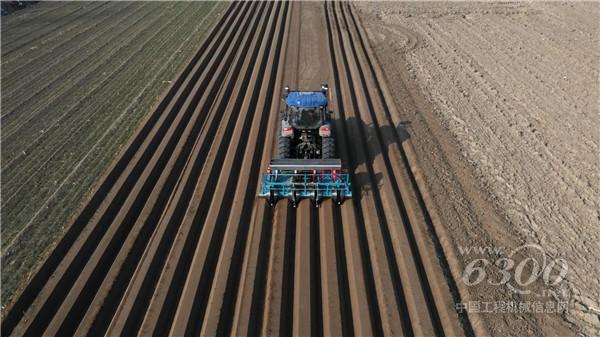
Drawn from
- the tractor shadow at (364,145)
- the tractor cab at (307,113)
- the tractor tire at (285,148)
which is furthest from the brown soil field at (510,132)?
the tractor tire at (285,148)

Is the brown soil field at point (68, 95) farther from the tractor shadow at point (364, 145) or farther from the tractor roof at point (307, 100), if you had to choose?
the tractor shadow at point (364, 145)

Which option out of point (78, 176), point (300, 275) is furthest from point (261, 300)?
point (78, 176)

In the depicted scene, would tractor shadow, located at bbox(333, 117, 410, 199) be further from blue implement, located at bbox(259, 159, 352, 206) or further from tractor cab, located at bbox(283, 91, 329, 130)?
tractor cab, located at bbox(283, 91, 329, 130)

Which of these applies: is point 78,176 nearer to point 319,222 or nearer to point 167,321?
point 167,321

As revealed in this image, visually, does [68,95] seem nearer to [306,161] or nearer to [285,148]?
[285,148]

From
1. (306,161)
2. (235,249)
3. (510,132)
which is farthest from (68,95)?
(510,132)

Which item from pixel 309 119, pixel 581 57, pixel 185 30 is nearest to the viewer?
pixel 309 119
